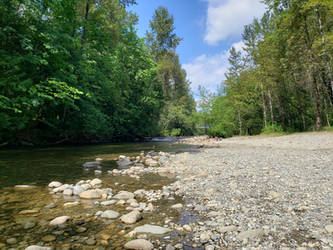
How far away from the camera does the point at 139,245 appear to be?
194cm

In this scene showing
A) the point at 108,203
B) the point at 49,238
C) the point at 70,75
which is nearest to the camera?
the point at 49,238

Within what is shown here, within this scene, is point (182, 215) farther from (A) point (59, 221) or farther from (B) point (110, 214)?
(A) point (59, 221)

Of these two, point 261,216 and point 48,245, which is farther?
point 261,216

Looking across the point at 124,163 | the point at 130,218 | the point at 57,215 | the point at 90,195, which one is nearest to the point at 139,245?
the point at 130,218

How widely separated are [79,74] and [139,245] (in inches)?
524

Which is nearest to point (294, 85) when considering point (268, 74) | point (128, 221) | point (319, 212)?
point (268, 74)

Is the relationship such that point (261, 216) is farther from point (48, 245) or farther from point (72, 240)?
point (48, 245)

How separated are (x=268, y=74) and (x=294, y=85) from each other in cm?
311

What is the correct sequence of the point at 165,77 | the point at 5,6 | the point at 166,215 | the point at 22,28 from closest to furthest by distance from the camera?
1. the point at 166,215
2. the point at 5,6
3. the point at 22,28
4. the point at 165,77

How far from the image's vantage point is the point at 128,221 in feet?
8.30

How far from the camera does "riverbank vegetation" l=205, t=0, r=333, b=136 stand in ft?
50.9

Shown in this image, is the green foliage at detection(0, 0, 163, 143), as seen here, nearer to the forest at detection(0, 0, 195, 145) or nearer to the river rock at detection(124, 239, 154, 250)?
the forest at detection(0, 0, 195, 145)

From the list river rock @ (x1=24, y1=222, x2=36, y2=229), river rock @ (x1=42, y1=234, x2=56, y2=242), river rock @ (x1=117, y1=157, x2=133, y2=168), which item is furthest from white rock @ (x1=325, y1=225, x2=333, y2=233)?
river rock @ (x1=117, y1=157, x2=133, y2=168)

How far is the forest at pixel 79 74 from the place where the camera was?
848 centimetres
